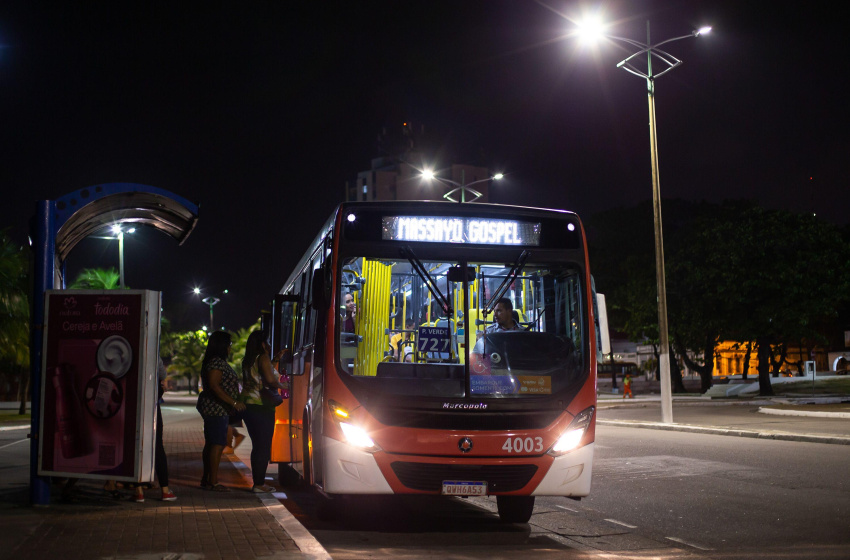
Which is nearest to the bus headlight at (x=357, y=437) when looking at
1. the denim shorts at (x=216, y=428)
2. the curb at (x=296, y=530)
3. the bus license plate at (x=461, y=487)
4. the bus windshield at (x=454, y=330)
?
the bus windshield at (x=454, y=330)

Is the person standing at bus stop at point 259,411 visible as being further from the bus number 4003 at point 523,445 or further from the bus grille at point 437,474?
the bus number 4003 at point 523,445

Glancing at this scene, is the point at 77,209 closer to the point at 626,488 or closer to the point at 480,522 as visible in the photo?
the point at 480,522

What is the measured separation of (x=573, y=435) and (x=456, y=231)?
2.19m

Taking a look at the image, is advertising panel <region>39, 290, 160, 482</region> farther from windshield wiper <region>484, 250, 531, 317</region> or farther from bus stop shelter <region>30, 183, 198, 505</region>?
windshield wiper <region>484, 250, 531, 317</region>

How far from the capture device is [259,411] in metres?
10.7

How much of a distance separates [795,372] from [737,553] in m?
78.7

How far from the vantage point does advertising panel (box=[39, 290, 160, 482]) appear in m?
8.79

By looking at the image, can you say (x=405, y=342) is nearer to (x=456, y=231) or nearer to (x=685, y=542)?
(x=456, y=231)

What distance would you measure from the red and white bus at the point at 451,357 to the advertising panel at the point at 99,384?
1579mm

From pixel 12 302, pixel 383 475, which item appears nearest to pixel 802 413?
pixel 383 475

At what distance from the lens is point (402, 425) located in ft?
26.2

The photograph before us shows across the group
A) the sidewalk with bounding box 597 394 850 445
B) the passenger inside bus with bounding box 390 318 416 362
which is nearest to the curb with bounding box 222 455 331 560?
the passenger inside bus with bounding box 390 318 416 362

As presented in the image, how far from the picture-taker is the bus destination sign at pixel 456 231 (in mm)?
8805

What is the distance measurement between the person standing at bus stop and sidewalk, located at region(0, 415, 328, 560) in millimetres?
315
